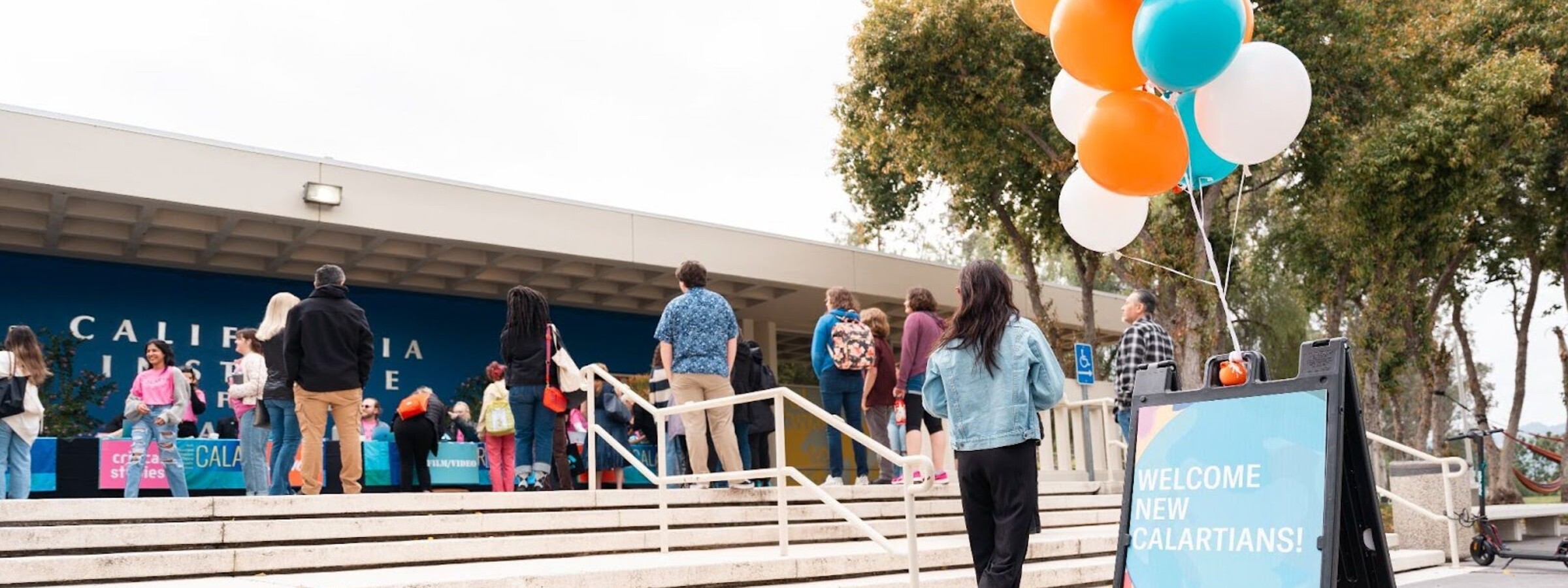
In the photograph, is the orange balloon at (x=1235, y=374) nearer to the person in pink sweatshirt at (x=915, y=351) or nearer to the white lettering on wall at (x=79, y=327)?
the person in pink sweatshirt at (x=915, y=351)

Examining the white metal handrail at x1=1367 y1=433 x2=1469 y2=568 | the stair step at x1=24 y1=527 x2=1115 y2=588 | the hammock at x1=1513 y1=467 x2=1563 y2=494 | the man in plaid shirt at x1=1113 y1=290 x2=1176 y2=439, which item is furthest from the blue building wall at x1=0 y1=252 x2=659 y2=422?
the hammock at x1=1513 y1=467 x2=1563 y2=494

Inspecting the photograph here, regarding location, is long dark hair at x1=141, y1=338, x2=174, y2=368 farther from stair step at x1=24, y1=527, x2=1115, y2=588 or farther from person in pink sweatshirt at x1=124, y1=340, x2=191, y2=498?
stair step at x1=24, y1=527, x2=1115, y2=588

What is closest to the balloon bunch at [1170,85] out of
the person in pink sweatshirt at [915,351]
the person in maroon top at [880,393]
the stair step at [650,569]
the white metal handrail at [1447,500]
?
the stair step at [650,569]

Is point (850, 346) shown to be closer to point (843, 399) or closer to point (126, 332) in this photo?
point (843, 399)

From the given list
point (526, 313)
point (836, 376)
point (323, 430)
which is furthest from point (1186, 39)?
point (323, 430)

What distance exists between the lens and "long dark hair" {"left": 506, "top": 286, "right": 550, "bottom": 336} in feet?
27.9

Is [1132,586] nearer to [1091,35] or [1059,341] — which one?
[1091,35]

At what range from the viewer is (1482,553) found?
910 cm

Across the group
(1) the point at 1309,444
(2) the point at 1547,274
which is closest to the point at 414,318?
(1) the point at 1309,444

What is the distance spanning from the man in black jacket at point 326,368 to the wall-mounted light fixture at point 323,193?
499 cm

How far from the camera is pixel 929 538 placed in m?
8.16

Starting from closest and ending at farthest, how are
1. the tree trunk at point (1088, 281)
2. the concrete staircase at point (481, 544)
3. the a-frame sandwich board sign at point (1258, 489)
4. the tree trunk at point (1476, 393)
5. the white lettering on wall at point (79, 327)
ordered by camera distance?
the a-frame sandwich board sign at point (1258, 489)
the concrete staircase at point (481, 544)
the white lettering on wall at point (79, 327)
the tree trunk at point (1088, 281)
the tree trunk at point (1476, 393)

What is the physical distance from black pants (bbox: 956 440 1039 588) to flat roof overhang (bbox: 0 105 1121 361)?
974cm

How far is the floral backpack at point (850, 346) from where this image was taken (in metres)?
8.96
